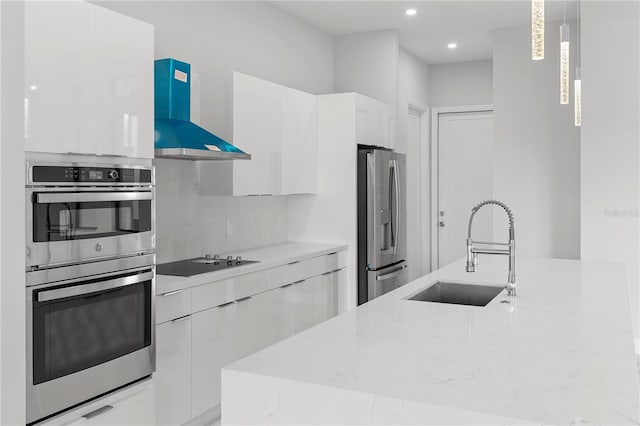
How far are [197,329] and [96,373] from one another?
28.7 inches

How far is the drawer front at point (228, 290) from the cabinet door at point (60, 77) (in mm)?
1065

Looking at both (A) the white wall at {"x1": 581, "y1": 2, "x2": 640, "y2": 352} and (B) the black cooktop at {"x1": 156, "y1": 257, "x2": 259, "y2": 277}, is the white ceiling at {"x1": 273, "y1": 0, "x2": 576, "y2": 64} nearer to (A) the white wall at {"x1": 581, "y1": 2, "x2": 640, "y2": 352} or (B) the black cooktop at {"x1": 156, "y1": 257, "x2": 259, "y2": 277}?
(A) the white wall at {"x1": 581, "y1": 2, "x2": 640, "y2": 352}

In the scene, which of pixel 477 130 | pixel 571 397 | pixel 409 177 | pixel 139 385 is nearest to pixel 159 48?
pixel 139 385

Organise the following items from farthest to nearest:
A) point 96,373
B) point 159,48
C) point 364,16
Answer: point 364,16 → point 159,48 → point 96,373

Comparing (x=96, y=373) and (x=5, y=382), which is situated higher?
(x=5, y=382)

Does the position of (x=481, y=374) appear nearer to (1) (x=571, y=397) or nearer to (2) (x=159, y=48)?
(1) (x=571, y=397)

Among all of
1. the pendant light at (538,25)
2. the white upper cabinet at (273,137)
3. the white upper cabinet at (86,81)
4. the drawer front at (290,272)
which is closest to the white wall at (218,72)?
the white upper cabinet at (273,137)

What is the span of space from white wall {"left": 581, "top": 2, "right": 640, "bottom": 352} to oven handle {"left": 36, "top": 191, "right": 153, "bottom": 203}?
349 cm

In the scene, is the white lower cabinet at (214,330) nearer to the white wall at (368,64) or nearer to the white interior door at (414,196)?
the white wall at (368,64)

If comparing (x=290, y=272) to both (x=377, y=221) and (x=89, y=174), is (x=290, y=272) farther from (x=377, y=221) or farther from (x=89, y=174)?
(x=89, y=174)

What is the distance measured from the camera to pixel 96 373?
2469mm

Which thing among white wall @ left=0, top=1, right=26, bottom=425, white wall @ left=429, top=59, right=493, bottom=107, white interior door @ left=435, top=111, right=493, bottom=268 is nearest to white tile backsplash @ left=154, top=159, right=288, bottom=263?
white wall @ left=0, top=1, right=26, bottom=425

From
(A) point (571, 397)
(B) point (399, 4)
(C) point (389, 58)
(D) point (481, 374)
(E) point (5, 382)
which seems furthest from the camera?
(C) point (389, 58)

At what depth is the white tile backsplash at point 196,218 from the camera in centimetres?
368
